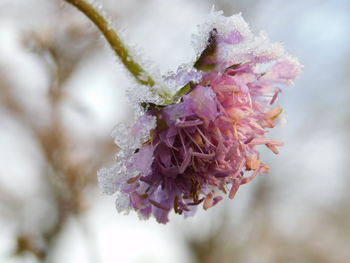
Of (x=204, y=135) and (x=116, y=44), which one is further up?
(x=116, y=44)

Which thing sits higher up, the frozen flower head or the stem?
the stem

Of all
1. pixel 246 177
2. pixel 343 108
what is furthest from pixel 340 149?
pixel 246 177

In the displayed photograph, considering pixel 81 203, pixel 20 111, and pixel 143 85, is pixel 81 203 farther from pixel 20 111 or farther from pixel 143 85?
pixel 20 111

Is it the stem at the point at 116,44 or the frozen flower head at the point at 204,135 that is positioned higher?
the stem at the point at 116,44
